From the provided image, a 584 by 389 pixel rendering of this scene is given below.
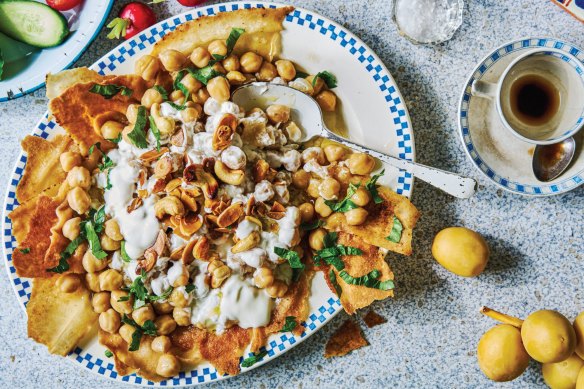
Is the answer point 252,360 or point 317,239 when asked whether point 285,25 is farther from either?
point 252,360

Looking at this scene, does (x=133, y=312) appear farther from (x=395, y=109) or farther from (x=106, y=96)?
(x=395, y=109)

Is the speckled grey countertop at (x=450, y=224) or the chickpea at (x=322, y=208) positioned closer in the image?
the chickpea at (x=322, y=208)

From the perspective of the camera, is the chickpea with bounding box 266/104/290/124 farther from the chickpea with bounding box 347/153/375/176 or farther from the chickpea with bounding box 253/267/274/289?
the chickpea with bounding box 253/267/274/289

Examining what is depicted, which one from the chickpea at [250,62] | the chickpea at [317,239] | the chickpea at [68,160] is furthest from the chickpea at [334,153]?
the chickpea at [68,160]

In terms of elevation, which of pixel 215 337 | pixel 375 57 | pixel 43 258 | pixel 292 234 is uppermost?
pixel 375 57

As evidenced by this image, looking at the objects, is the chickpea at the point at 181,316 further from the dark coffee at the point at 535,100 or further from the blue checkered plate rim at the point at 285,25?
the dark coffee at the point at 535,100

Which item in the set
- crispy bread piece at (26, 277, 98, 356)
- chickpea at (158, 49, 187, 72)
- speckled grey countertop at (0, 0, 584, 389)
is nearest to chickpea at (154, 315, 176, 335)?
crispy bread piece at (26, 277, 98, 356)

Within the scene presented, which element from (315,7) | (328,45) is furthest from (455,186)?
(315,7)
